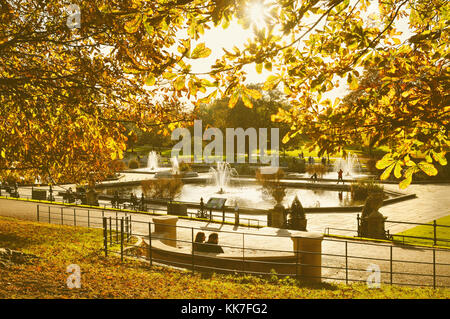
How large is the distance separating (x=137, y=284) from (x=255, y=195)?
892 inches

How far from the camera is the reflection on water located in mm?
25734

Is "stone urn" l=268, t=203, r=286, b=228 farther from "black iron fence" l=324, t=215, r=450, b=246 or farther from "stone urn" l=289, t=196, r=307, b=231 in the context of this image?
"black iron fence" l=324, t=215, r=450, b=246

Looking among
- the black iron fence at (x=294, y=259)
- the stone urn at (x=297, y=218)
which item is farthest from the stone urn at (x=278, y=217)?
the black iron fence at (x=294, y=259)

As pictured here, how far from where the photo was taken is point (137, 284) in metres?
7.55

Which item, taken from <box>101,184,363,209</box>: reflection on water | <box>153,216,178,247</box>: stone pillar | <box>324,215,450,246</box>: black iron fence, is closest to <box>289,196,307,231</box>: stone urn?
<box>324,215,450,246</box>: black iron fence

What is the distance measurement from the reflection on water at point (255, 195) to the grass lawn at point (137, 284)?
1407cm

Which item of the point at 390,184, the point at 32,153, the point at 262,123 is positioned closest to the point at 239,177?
the point at 390,184

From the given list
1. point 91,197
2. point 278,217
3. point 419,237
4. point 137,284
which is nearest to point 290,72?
point 137,284

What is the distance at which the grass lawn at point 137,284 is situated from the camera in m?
6.84

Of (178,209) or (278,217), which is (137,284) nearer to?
(278,217)

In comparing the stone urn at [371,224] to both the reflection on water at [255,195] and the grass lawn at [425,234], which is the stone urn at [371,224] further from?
the reflection on water at [255,195]

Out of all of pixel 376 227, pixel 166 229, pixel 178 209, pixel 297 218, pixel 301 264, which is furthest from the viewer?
pixel 178 209

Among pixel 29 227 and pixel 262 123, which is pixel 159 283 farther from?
pixel 262 123

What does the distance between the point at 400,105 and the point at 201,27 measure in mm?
3153
